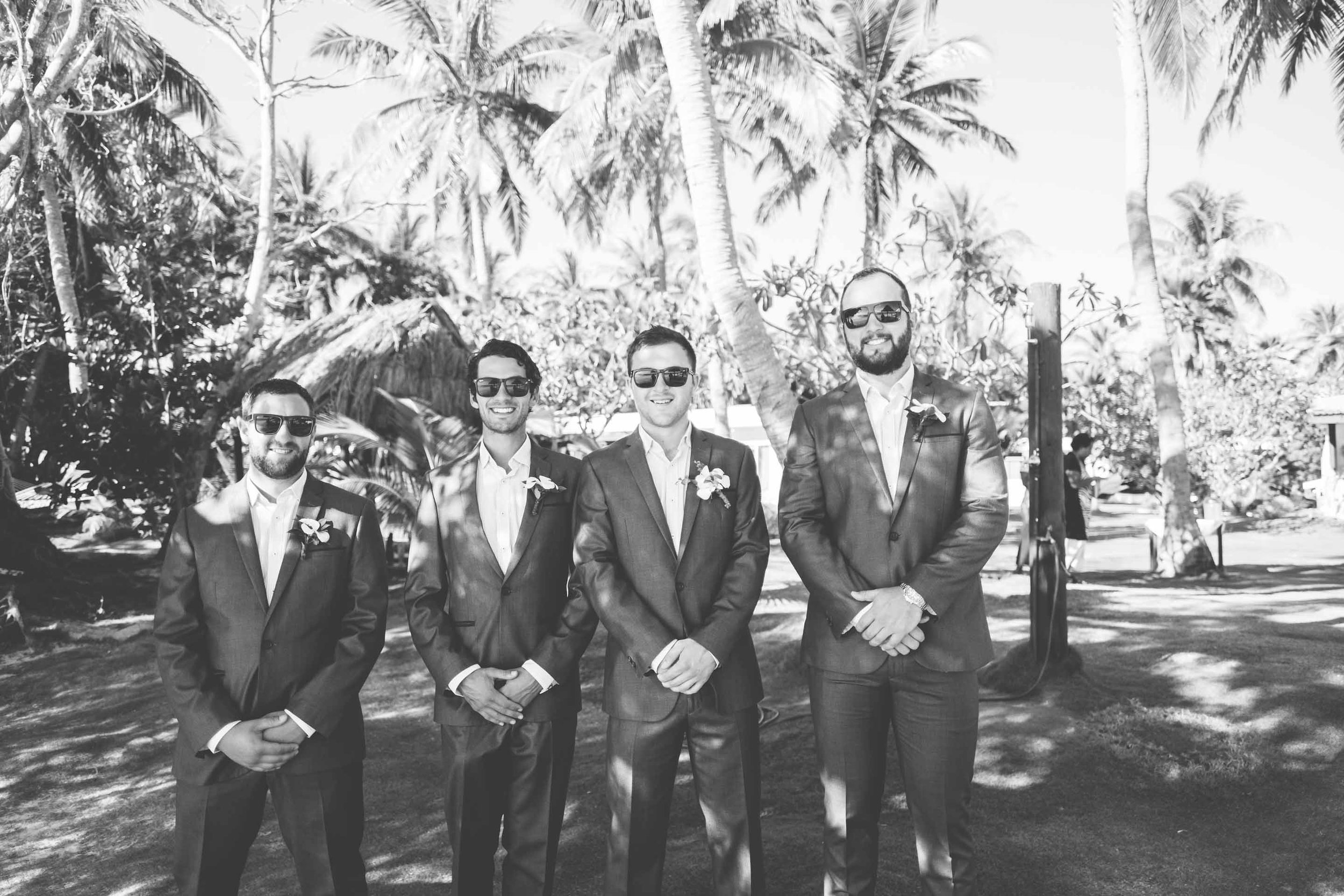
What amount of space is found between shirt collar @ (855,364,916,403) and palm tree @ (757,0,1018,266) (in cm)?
2334

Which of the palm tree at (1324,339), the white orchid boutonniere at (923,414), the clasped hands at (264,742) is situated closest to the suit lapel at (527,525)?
the clasped hands at (264,742)

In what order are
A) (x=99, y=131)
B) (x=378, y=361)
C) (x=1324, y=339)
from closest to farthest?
(x=378, y=361)
(x=99, y=131)
(x=1324, y=339)

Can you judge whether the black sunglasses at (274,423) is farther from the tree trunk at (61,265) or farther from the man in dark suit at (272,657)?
the tree trunk at (61,265)

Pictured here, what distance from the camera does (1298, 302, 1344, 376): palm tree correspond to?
159 ft

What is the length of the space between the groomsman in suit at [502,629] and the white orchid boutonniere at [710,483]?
1.88 feet

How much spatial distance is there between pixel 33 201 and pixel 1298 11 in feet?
67.2

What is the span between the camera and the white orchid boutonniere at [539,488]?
13.0 feet

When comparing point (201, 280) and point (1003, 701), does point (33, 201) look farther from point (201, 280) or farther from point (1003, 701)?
point (1003, 701)

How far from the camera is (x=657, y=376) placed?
387 centimetres

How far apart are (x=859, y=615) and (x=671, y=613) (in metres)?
0.70

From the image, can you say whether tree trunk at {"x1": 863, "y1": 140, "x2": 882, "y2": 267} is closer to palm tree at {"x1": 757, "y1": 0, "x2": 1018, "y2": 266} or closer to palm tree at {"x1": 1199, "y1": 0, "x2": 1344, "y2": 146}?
palm tree at {"x1": 757, "y1": 0, "x2": 1018, "y2": 266}

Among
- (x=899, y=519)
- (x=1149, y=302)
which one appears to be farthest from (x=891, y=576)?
(x=1149, y=302)

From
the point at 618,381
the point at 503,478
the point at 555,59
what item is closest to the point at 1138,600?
the point at 618,381

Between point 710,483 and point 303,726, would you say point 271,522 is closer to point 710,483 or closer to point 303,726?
point 303,726
